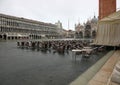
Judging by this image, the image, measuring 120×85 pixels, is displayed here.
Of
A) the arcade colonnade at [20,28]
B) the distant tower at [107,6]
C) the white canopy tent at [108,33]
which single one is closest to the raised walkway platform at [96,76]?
the white canopy tent at [108,33]

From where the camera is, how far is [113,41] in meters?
14.5

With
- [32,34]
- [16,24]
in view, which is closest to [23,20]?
[16,24]

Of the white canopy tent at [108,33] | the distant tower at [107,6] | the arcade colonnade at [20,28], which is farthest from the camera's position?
the arcade colonnade at [20,28]

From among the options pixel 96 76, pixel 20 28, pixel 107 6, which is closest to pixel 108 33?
pixel 107 6

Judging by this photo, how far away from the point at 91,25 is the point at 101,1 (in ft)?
191

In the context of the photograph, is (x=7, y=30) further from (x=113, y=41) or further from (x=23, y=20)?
(x=113, y=41)

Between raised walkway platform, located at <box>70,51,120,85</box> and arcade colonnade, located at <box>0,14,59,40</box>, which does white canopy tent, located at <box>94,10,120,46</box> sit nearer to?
raised walkway platform, located at <box>70,51,120,85</box>

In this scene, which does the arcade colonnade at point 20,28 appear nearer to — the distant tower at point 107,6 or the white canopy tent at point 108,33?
the distant tower at point 107,6

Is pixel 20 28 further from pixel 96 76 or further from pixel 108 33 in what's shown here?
pixel 96 76

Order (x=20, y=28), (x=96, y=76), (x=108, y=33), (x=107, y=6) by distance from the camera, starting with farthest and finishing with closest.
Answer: (x=20, y=28) < (x=107, y=6) < (x=108, y=33) < (x=96, y=76)

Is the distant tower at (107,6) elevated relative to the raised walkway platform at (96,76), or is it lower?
elevated

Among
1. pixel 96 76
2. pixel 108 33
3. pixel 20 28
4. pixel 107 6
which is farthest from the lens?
pixel 20 28

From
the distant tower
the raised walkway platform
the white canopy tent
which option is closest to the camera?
the raised walkway platform

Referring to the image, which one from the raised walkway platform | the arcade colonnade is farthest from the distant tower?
the arcade colonnade
